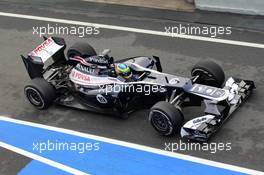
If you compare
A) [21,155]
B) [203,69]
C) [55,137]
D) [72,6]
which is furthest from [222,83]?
[72,6]

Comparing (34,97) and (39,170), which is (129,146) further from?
(34,97)

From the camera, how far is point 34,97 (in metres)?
11.2

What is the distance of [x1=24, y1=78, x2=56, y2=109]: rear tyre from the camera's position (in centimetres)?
1093

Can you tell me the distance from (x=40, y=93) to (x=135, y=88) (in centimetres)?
203

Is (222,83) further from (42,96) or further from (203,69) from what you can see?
(42,96)

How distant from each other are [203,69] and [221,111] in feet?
3.86

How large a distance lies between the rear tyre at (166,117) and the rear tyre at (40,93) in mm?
2371

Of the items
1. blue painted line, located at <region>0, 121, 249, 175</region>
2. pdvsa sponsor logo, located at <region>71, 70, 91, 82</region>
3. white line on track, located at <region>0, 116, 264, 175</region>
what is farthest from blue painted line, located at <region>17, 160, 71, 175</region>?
pdvsa sponsor logo, located at <region>71, 70, 91, 82</region>

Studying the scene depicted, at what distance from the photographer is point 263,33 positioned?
1325cm

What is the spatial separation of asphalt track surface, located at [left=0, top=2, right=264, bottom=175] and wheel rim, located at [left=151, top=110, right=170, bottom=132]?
267mm

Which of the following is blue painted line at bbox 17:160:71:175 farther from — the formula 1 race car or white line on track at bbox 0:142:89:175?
the formula 1 race car

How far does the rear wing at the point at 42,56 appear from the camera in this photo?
446 inches

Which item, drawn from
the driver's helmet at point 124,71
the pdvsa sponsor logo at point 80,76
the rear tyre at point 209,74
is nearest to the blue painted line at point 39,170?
the pdvsa sponsor logo at point 80,76

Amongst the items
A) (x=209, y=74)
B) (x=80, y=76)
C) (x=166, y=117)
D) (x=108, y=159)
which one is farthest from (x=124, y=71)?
(x=108, y=159)
